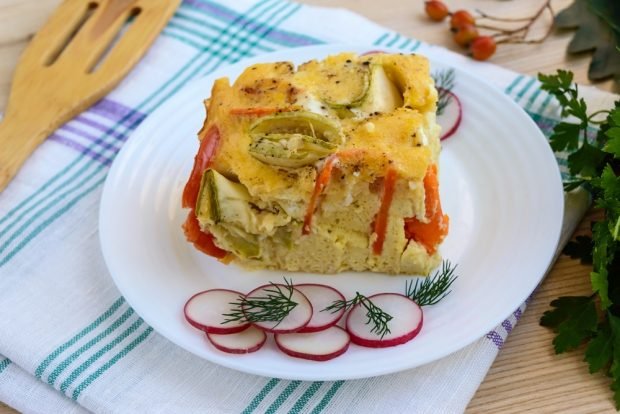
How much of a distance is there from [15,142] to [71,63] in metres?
0.63

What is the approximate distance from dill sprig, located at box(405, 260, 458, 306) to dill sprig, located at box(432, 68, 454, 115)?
935mm

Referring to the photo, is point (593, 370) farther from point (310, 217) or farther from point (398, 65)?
point (398, 65)

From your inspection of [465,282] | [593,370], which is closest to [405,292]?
[465,282]

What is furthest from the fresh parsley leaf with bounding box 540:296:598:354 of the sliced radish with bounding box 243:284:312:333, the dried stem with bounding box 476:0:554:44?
the dried stem with bounding box 476:0:554:44

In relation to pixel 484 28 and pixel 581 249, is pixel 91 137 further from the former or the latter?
pixel 581 249

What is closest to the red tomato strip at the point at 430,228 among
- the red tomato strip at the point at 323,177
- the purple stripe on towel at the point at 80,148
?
the red tomato strip at the point at 323,177

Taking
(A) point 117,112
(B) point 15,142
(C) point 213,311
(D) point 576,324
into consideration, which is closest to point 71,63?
(A) point 117,112

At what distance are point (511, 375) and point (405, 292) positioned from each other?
0.50 m

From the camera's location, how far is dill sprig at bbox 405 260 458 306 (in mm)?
2863

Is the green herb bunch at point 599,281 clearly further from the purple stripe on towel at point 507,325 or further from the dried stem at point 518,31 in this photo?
the dried stem at point 518,31

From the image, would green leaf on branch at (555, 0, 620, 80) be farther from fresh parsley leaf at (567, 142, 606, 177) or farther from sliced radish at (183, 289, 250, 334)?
sliced radish at (183, 289, 250, 334)

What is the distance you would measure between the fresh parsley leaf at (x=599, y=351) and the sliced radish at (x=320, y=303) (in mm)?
907

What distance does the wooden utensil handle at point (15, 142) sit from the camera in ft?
12.1

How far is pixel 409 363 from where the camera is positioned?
2.59 m
